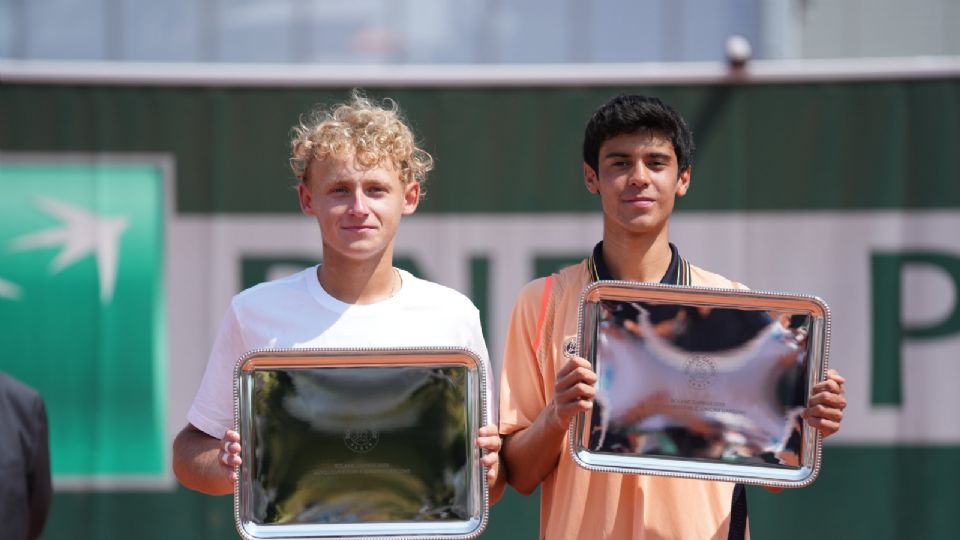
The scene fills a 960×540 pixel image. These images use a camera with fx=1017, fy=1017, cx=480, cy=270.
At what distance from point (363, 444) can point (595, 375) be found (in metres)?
0.52

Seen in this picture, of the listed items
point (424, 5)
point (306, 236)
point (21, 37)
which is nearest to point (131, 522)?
point (306, 236)

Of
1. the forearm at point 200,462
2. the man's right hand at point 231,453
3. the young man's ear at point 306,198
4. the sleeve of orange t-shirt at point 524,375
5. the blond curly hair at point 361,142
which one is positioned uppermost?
the blond curly hair at point 361,142

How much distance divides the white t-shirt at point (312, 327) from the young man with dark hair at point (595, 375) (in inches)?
4.4

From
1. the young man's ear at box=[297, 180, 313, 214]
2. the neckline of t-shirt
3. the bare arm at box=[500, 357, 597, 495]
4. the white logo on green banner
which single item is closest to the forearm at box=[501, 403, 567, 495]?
the bare arm at box=[500, 357, 597, 495]

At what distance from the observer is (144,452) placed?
14.8 feet

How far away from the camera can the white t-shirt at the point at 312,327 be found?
223 cm

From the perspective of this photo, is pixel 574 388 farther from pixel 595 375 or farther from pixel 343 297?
pixel 343 297

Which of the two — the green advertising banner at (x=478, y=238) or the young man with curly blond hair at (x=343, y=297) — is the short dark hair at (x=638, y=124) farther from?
the green advertising banner at (x=478, y=238)

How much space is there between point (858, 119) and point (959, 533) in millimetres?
1869

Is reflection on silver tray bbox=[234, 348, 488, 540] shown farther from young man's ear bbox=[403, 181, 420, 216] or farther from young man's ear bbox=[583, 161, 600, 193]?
young man's ear bbox=[583, 161, 600, 193]

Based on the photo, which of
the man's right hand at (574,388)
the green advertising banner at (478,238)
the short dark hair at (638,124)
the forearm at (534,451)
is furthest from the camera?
the green advertising banner at (478,238)

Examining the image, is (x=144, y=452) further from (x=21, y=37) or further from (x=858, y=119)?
(x=858, y=119)

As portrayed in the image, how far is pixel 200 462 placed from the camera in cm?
226

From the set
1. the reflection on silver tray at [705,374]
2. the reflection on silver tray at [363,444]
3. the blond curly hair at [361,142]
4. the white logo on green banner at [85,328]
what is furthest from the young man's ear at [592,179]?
the white logo on green banner at [85,328]
